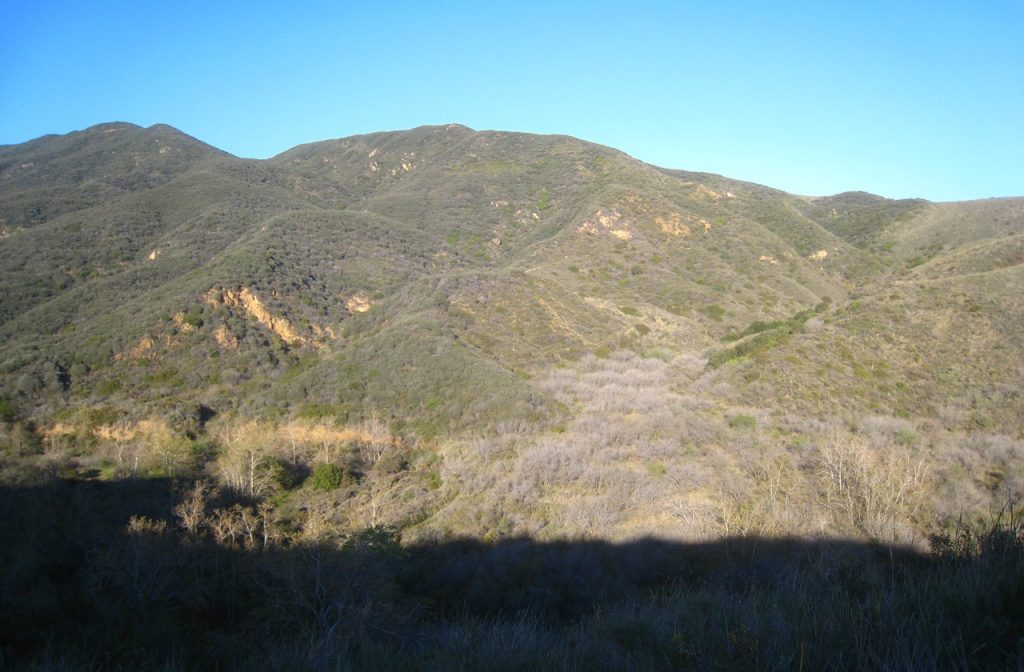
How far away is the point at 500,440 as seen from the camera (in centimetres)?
2055

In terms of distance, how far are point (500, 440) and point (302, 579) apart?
11.1 metres

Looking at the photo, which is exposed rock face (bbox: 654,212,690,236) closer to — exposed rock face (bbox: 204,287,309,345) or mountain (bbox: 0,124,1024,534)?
mountain (bbox: 0,124,1024,534)

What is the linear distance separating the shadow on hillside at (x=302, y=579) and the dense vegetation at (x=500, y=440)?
0.10 meters

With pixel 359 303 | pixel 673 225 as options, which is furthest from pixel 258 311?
pixel 673 225

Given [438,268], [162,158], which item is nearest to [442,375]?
[438,268]

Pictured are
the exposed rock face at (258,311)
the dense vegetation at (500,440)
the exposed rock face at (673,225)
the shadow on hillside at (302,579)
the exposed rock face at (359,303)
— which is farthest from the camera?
the exposed rock face at (673,225)

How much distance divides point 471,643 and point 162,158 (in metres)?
76.2

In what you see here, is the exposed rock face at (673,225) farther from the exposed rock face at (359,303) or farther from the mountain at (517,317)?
the exposed rock face at (359,303)

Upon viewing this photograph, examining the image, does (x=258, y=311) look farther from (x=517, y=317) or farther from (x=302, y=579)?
(x=302, y=579)

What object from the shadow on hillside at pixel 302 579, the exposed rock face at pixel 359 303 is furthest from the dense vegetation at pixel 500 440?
the exposed rock face at pixel 359 303

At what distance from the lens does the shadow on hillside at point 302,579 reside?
27.6 feet

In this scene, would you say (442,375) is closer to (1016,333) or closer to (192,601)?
(192,601)

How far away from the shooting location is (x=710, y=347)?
32.1 meters

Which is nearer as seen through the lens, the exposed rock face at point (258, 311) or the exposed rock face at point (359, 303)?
the exposed rock face at point (258, 311)
